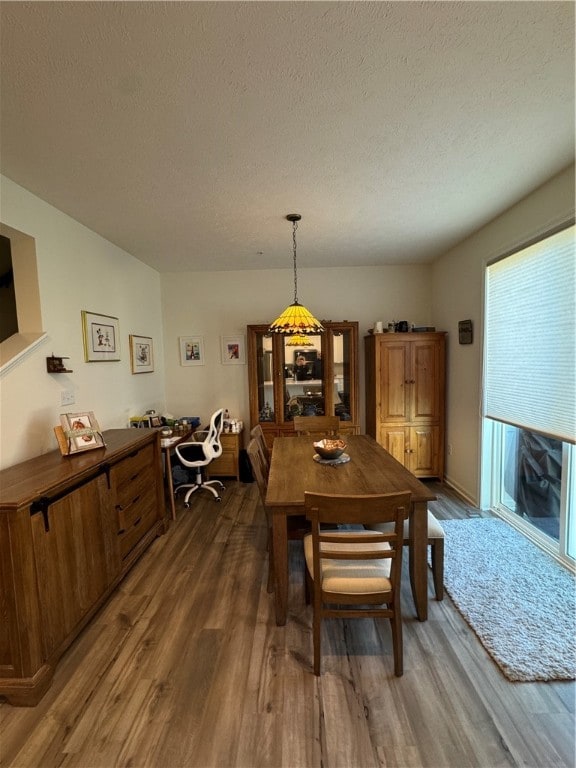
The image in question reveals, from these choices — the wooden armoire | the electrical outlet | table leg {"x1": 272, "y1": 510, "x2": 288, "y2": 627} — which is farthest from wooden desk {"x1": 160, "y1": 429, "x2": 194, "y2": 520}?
the wooden armoire

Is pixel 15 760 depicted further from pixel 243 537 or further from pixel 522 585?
pixel 522 585

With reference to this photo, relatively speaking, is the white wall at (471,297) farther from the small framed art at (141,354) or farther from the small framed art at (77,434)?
the small framed art at (141,354)

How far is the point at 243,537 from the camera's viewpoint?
2834mm

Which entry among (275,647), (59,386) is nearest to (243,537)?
(275,647)

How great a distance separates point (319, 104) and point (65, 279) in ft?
7.22

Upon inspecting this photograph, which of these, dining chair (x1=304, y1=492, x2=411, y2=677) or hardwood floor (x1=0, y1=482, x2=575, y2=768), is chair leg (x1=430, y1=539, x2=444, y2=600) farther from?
dining chair (x1=304, y1=492, x2=411, y2=677)

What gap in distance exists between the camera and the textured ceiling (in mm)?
1167

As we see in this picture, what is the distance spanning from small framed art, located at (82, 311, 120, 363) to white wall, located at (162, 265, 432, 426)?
1291 millimetres

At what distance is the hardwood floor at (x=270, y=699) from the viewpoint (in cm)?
127

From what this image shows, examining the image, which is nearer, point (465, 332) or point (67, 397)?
point (67, 397)

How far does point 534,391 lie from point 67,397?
3.54 metres

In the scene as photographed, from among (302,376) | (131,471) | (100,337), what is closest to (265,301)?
(302,376)

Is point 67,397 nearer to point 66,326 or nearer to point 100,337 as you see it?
point 66,326

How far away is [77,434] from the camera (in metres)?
2.16
